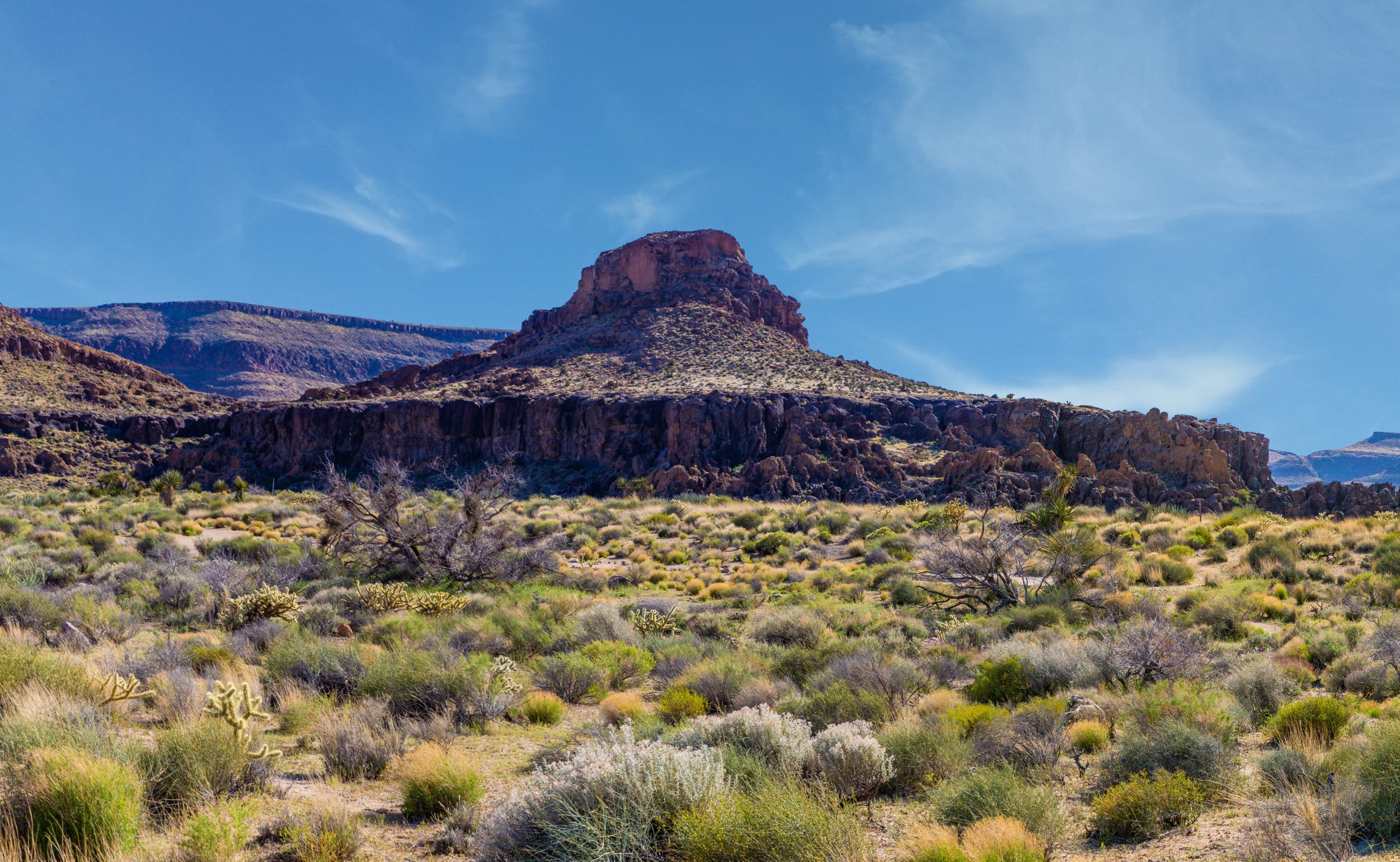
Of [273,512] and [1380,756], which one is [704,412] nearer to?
[273,512]

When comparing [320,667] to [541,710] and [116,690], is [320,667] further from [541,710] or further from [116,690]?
[541,710]

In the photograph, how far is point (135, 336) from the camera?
162 metres

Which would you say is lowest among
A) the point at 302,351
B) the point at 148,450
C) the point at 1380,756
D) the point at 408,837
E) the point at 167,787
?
the point at 408,837

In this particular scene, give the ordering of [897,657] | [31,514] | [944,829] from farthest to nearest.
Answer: [31,514], [897,657], [944,829]

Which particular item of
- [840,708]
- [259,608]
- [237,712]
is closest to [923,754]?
[840,708]

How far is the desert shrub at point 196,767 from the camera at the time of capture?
491cm

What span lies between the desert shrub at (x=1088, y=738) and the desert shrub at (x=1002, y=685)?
1.47 meters

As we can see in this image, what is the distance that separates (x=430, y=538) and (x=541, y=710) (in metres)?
9.60

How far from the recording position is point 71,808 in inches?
163

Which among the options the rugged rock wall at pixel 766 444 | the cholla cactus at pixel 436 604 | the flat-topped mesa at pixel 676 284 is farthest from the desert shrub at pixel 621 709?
the flat-topped mesa at pixel 676 284

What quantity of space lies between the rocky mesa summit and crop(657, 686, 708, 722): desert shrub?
28.1 m

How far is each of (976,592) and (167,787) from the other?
12580 mm

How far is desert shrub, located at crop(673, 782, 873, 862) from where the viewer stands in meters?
3.72

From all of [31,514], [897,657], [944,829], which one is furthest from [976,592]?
[31,514]
